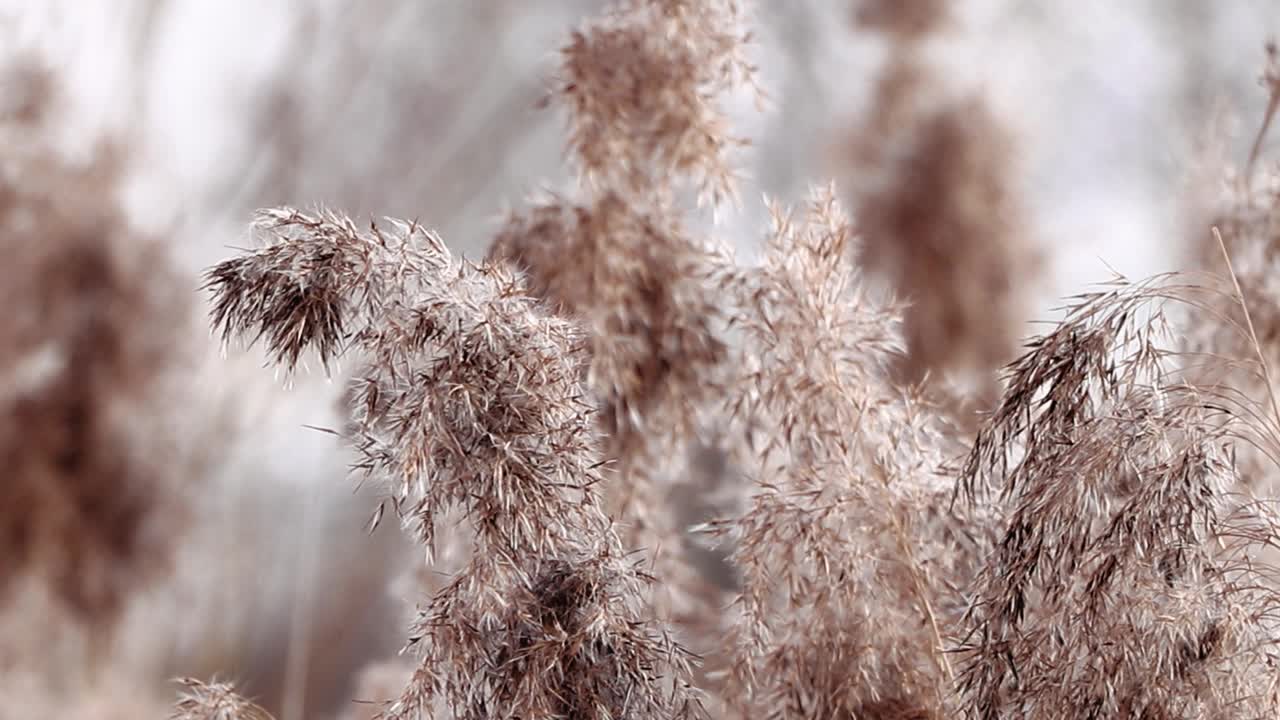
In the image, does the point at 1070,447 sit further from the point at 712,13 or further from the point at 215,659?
the point at 215,659

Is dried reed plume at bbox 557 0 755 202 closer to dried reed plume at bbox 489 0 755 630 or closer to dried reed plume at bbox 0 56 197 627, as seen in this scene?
dried reed plume at bbox 489 0 755 630

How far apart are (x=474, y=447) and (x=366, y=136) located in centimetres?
590

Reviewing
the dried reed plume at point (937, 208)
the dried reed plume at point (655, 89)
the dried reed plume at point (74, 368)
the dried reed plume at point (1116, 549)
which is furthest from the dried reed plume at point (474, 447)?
the dried reed plume at point (74, 368)

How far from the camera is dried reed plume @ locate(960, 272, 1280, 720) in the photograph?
182 centimetres

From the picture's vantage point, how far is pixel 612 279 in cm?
300

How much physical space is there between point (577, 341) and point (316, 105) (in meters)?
5.65

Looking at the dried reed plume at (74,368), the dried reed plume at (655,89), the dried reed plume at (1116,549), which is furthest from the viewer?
the dried reed plume at (74,368)

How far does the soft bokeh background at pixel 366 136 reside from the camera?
20.9 ft

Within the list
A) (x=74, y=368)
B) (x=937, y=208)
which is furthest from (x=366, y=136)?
(x=937, y=208)

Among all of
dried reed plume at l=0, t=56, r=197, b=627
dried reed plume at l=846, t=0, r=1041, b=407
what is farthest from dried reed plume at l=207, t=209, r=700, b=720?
dried reed plume at l=0, t=56, r=197, b=627

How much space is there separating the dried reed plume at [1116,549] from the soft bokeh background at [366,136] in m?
4.06

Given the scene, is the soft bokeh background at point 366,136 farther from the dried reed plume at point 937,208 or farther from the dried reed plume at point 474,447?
the dried reed plume at point 474,447

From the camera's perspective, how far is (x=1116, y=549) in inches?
73.0

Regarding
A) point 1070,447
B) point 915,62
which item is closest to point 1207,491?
point 1070,447
